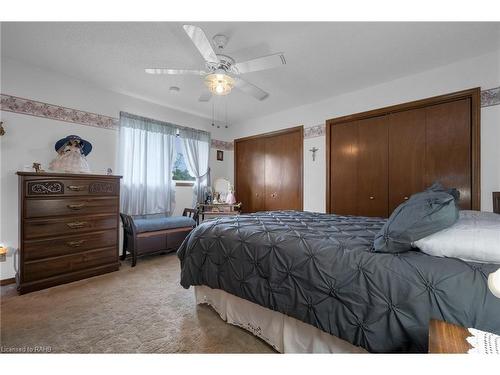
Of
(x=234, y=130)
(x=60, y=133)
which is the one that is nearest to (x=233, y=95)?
(x=234, y=130)

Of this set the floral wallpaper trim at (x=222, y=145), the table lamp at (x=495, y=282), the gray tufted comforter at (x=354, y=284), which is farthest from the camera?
the floral wallpaper trim at (x=222, y=145)

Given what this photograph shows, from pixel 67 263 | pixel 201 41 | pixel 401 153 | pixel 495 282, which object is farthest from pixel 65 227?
pixel 401 153

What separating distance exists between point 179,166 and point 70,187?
6.19 ft

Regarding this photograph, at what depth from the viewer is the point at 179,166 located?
4.22 metres

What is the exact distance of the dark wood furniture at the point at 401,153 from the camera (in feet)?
8.00

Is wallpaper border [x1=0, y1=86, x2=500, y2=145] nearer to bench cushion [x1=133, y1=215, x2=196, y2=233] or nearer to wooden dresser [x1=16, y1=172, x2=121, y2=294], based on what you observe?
wooden dresser [x1=16, y1=172, x2=121, y2=294]

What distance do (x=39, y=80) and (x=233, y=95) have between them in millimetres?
2389

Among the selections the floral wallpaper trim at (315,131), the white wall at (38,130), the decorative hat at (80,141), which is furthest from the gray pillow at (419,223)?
the white wall at (38,130)

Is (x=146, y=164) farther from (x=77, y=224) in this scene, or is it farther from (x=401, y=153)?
(x=401, y=153)

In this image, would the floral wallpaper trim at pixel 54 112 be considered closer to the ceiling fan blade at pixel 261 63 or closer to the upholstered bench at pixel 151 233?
the upholstered bench at pixel 151 233

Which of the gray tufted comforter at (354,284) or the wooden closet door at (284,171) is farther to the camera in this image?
the wooden closet door at (284,171)

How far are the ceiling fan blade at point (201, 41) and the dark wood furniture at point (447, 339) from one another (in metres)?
1.96
